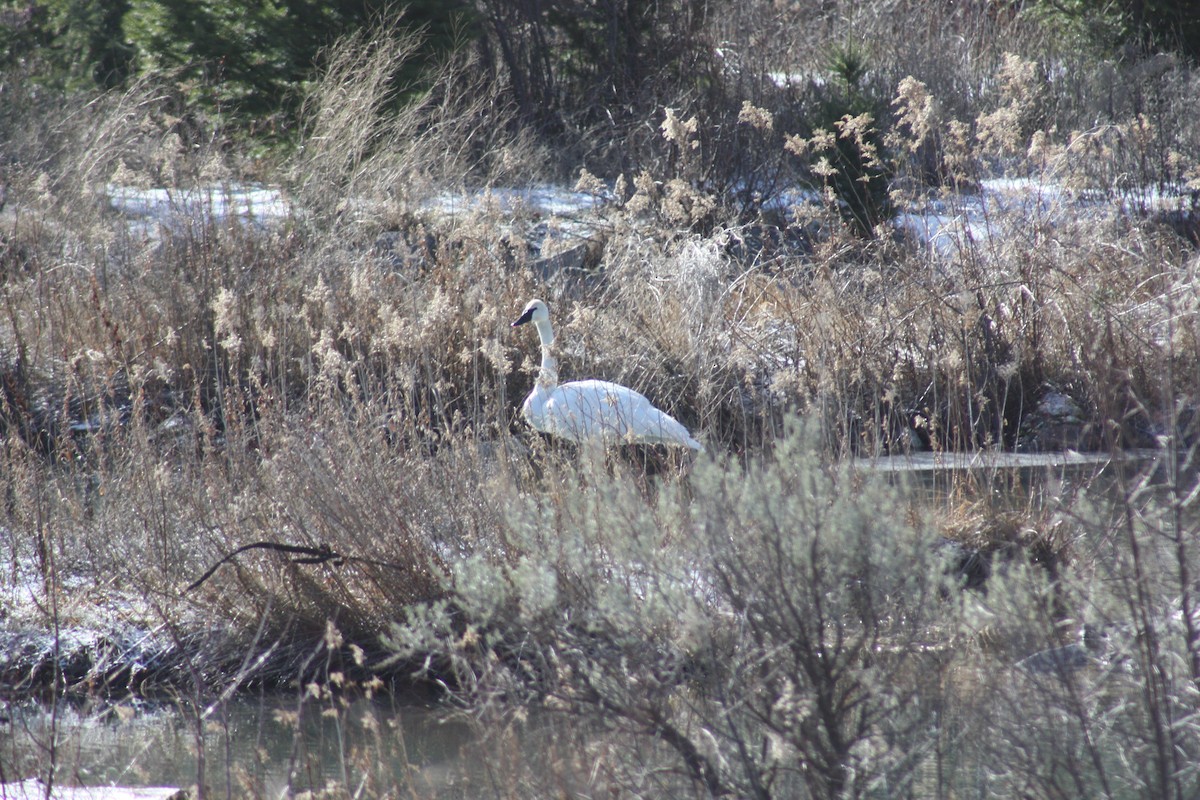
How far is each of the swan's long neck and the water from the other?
141cm

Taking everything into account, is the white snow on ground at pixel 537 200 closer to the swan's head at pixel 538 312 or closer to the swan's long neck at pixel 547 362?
the swan's head at pixel 538 312

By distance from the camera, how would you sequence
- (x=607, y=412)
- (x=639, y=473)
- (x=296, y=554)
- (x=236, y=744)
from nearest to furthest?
(x=236, y=744)
(x=296, y=554)
(x=639, y=473)
(x=607, y=412)

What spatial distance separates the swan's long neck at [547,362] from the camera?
15.4 feet

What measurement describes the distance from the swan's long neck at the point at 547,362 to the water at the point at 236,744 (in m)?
1.41

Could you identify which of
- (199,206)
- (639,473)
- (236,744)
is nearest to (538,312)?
(639,473)

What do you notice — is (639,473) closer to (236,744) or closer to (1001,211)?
(236,744)

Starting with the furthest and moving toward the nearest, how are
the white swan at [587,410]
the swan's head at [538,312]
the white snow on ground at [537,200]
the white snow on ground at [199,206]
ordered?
the white snow on ground at [537,200], the white snow on ground at [199,206], the swan's head at [538,312], the white swan at [587,410]

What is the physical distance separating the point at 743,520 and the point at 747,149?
9.11 meters

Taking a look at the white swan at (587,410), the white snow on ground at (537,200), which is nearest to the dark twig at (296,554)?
the white swan at (587,410)

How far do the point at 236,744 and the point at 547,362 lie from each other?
2108 millimetres

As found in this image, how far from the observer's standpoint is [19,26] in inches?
495

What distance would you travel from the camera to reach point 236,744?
149 inches

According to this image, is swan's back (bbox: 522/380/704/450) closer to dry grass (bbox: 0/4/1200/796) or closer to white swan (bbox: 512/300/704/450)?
white swan (bbox: 512/300/704/450)

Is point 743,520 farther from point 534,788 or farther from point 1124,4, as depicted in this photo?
point 1124,4
